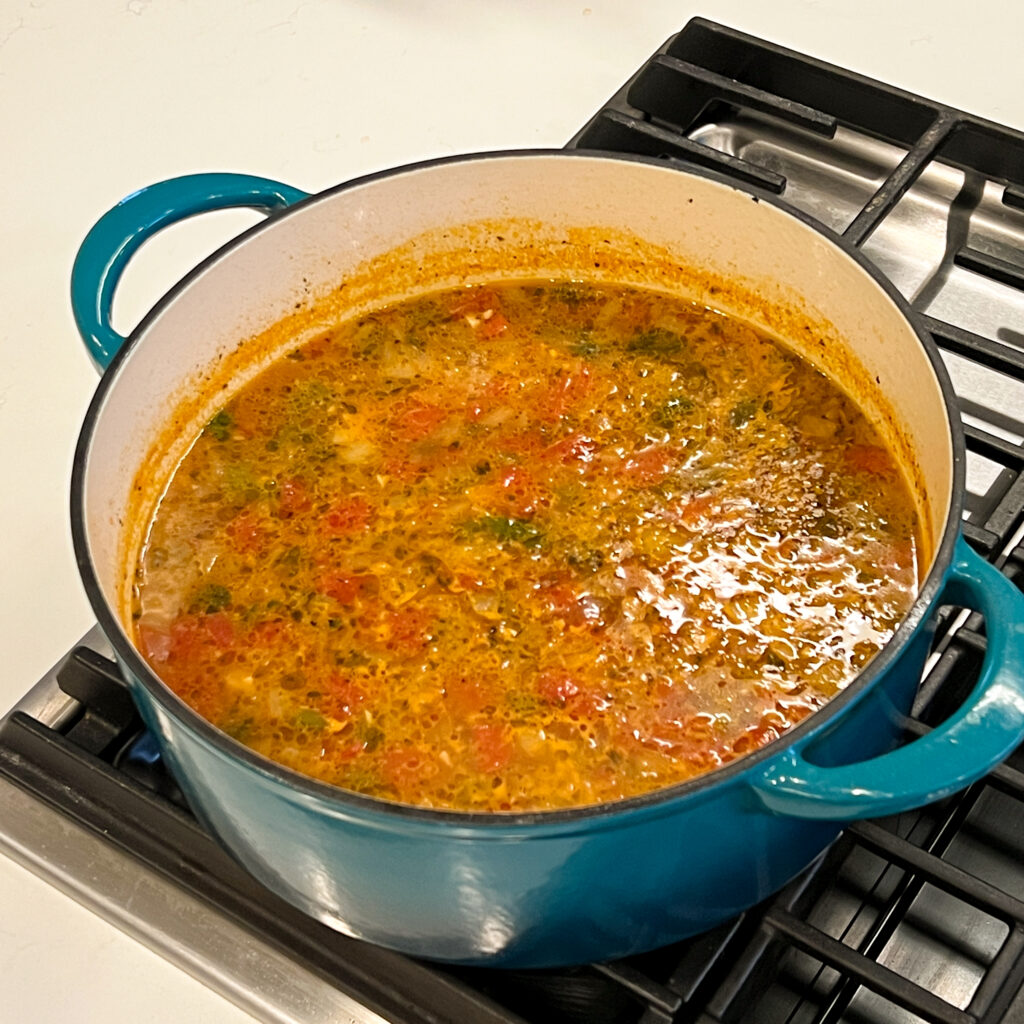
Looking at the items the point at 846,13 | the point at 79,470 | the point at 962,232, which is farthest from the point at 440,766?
the point at 846,13

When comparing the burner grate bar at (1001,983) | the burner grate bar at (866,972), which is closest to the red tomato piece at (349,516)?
the burner grate bar at (866,972)

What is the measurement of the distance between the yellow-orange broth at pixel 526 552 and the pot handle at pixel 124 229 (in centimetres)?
15

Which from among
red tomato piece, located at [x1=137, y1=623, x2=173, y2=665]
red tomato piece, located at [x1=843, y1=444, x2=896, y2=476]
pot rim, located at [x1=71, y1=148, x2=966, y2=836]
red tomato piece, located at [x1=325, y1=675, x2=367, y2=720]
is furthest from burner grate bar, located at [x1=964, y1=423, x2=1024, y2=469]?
red tomato piece, located at [x1=137, y1=623, x2=173, y2=665]

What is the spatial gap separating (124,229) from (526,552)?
36 centimetres

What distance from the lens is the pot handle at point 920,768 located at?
652 millimetres

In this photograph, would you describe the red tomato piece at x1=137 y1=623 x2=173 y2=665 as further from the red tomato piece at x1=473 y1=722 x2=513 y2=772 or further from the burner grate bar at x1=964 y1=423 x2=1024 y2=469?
the burner grate bar at x1=964 y1=423 x2=1024 y2=469

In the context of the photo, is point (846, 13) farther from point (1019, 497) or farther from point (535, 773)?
point (535, 773)

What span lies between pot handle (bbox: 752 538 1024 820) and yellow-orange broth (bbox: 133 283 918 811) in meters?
0.16

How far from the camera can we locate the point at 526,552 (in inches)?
36.7

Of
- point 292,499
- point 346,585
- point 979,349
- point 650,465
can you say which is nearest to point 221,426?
point 292,499

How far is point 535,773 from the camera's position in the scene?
813mm

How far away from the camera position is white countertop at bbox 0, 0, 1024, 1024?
1384 mm

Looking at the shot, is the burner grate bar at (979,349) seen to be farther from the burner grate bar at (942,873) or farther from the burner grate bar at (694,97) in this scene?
the burner grate bar at (942,873)

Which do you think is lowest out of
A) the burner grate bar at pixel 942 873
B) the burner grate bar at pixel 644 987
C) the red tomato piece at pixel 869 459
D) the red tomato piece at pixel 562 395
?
the burner grate bar at pixel 644 987
